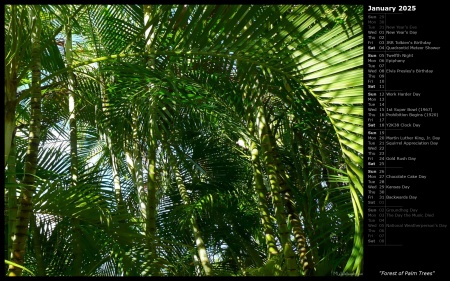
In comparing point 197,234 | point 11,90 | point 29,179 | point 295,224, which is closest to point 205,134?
point 197,234

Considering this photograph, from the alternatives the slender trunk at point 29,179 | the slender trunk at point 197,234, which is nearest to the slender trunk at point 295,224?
the slender trunk at point 197,234

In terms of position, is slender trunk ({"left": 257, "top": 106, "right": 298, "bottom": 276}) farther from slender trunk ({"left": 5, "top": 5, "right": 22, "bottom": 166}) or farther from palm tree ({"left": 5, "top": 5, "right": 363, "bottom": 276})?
slender trunk ({"left": 5, "top": 5, "right": 22, "bottom": 166})

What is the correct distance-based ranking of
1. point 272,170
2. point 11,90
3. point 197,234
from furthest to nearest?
point 197,234 < point 272,170 < point 11,90

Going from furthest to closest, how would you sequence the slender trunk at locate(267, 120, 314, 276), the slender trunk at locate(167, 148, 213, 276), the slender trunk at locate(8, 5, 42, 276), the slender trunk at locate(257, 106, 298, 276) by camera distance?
the slender trunk at locate(167, 148, 213, 276)
the slender trunk at locate(267, 120, 314, 276)
the slender trunk at locate(257, 106, 298, 276)
the slender trunk at locate(8, 5, 42, 276)

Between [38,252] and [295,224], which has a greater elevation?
[295,224]

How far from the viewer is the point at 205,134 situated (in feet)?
11.0

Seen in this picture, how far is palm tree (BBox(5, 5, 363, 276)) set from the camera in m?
1.34

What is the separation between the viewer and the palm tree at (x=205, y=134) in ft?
4.41

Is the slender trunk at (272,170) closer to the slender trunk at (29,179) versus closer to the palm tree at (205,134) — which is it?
the palm tree at (205,134)

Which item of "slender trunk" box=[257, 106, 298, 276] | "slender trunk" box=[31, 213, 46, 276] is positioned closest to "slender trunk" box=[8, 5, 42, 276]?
"slender trunk" box=[31, 213, 46, 276]

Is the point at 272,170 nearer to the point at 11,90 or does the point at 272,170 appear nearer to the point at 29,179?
the point at 29,179

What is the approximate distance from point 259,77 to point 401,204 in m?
0.66

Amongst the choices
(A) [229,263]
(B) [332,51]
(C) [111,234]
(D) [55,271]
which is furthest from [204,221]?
(B) [332,51]

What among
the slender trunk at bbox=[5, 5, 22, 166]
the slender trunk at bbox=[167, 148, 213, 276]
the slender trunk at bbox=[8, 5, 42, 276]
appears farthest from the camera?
the slender trunk at bbox=[167, 148, 213, 276]
